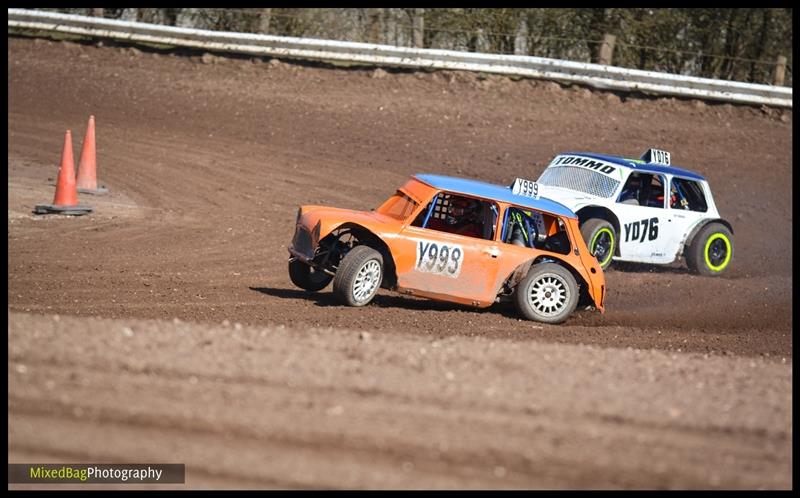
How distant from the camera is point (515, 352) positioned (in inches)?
297

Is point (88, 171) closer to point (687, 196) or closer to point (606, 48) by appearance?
point (687, 196)

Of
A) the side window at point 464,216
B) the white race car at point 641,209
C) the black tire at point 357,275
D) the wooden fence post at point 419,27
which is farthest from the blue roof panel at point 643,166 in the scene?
the wooden fence post at point 419,27

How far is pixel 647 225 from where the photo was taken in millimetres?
14172

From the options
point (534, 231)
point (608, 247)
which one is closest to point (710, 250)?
point (608, 247)

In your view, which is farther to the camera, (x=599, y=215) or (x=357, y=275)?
(x=599, y=215)

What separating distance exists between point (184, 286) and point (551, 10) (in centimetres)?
1657

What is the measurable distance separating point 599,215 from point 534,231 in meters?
2.78

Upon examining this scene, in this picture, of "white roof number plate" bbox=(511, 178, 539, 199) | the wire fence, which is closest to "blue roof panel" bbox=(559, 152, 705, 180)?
"white roof number plate" bbox=(511, 178, 539, 199)

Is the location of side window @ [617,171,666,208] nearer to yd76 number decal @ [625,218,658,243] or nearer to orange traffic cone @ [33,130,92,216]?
yd76 number decal @ [625,218,658,243]

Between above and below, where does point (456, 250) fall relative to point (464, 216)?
below

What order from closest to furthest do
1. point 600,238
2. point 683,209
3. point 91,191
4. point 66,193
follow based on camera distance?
point 600,238
point 66,193
point 683,209
point 91,191

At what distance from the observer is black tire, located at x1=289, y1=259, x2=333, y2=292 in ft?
36.3

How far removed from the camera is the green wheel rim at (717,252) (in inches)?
583

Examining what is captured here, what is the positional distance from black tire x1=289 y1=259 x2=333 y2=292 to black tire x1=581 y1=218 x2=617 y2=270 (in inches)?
143
